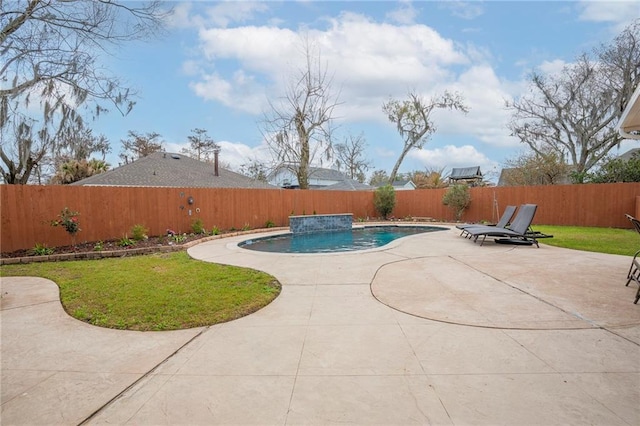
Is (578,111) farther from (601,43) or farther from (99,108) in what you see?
(99,108)

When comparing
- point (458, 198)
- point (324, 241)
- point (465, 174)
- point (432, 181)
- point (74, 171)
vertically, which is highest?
point (465, 174)

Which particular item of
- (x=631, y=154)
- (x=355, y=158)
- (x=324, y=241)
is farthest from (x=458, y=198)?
(x=355, y=158)

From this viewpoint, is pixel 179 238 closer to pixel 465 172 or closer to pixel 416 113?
pixel 416 113

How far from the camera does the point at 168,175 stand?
17.4m

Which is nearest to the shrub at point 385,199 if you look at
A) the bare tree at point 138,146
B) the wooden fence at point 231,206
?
the wooden fence at point 231,206

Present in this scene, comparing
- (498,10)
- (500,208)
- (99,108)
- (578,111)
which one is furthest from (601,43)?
(99,108)

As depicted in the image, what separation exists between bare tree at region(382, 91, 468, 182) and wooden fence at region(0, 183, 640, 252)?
12.4 meters

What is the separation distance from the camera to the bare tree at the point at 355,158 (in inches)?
1326

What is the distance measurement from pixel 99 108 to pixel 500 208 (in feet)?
51.9

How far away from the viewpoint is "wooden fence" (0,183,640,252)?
26.5 ft

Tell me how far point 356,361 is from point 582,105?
2662cm

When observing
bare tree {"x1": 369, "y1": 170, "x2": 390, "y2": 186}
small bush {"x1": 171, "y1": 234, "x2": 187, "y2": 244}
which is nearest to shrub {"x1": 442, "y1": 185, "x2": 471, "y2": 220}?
small bush {"x1": 171, "y1": 234, "x2": 187, "y2": 244}

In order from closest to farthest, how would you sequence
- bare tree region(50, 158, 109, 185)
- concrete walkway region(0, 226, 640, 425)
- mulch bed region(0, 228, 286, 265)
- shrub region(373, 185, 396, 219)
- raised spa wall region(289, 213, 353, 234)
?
concrete walkway region(0, 226, 640, 425) → mulch bed region(0, 228, 286, 265) → raised spa wall region(289, 213, 353, 234) → shrub region(373, 185, 396, 219) → bare tree region(50, 158, 109, 185)

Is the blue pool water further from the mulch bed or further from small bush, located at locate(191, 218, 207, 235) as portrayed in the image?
the mulch bed
